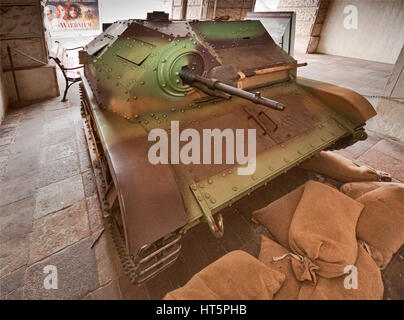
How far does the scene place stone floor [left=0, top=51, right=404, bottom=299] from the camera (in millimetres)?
2492

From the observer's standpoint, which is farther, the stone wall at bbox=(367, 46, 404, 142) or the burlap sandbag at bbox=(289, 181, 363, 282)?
the stone wall at bbox=(367, 46, 404, 142)

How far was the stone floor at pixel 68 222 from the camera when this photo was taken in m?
2.49

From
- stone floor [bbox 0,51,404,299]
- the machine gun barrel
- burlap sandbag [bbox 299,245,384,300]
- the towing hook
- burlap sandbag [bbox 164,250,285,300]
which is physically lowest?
stone floor [bbox 0,51,404,299]

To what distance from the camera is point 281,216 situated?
290cm

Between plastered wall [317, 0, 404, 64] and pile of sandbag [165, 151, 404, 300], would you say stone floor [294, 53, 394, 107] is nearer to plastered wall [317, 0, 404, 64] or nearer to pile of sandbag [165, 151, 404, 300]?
plastered wall [317, 0, 404, 64]

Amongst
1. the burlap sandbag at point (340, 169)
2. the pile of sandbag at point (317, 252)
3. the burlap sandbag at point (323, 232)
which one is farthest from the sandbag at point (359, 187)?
the burlap sandbag at point (323, 232)

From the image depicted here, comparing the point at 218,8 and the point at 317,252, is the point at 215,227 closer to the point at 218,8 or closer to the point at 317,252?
the point at 317,252

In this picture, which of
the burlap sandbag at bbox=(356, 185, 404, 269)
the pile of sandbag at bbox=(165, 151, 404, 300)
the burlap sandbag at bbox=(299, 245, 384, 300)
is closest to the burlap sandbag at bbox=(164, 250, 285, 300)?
the pile of sandbag at bbox=(165, 151, 404, 300)

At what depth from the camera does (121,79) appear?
2625 millimetres

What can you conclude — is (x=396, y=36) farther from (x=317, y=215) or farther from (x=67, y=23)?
(x=67, y=23)

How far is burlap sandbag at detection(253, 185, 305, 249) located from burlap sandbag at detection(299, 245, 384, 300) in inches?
22.4

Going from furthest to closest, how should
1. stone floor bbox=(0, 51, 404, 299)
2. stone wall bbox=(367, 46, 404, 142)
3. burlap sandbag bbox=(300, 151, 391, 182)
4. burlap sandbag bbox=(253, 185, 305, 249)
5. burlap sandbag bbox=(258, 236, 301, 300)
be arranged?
stone wall bbox=(367, 46, 404, 142) < burlap sandbag bbox=(300, 151, 391, 182) < burlap sandbag bbox=(253, 185, 305, 249) < stone floor bbox=(0, 51, 404, 299) < burlap sandbag bbox=(258, 236, 301, 300)

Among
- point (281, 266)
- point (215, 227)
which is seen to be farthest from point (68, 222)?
point (281, 266)

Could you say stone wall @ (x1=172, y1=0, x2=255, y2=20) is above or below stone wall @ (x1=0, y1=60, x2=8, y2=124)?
above
